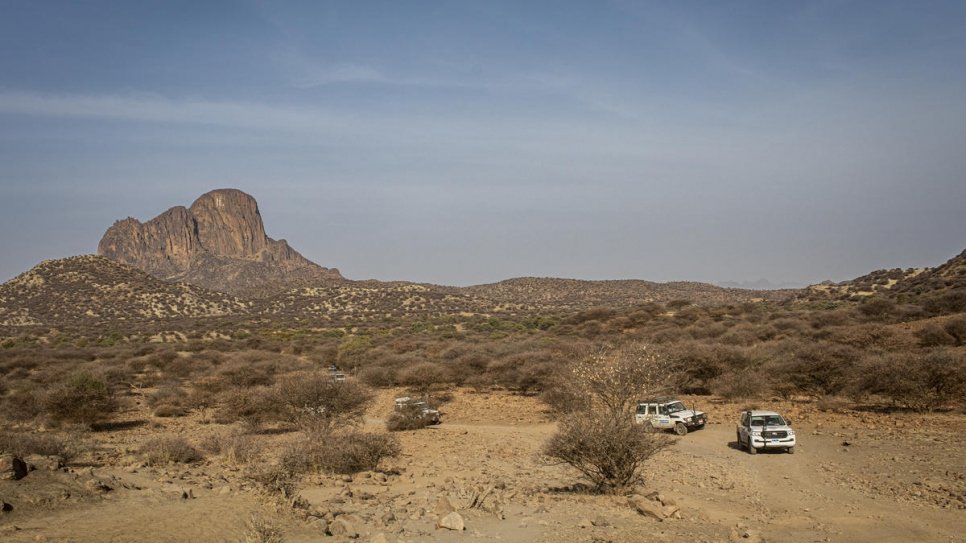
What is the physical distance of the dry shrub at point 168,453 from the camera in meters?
16.6

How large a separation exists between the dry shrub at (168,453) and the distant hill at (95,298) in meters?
70.5

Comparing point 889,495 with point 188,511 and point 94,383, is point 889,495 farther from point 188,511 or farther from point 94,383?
point 94,383

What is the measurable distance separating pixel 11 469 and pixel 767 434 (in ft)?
59.3

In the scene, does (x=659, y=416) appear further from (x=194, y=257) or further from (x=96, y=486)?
(x=194, y=257)

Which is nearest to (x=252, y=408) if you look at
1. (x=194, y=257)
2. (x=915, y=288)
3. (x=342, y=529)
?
(x=342, y=529)

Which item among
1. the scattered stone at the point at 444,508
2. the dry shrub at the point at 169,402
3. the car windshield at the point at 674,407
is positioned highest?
the scattered stone at the point at 444,508

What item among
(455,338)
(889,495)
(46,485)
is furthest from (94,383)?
(455,338)

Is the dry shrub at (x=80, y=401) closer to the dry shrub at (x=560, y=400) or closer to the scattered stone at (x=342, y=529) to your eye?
the dry shrub at (x=560, y=400)

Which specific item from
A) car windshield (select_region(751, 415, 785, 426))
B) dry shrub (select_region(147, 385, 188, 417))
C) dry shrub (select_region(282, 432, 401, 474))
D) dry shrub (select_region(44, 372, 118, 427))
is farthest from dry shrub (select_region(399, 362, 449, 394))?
car windshield (select_region(751, 415, 785, 426))

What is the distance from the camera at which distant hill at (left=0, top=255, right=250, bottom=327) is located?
262 feet

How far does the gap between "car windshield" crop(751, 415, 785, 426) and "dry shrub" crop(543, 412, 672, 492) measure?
7.14 meters

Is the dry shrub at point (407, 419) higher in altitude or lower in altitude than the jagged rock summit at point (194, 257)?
lower

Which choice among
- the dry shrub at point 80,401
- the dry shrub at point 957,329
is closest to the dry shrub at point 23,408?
the dry shrub at point 80,401

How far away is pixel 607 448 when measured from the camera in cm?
1276
